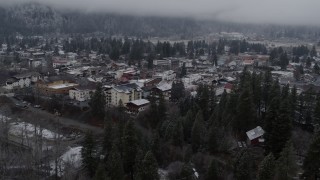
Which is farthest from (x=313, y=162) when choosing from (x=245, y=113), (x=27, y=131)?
(x=27, y=131)

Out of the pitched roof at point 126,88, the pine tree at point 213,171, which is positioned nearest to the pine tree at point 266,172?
the pine tree at point 213,171

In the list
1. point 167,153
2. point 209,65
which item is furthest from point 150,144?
point 209,65

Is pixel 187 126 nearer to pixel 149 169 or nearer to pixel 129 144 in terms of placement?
pixel 129 144

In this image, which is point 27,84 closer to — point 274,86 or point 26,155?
point 26,155

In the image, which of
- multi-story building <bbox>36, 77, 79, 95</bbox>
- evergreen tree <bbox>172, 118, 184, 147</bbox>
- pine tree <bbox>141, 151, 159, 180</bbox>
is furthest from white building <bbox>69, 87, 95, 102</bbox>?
pine tree <bbox>141, 151, 159, 180</bbox>

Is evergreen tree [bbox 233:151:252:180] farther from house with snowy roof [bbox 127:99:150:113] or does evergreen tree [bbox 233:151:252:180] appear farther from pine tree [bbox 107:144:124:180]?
house with snowy roof [bbox 127:99:150:113]

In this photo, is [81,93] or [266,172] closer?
[266,172]
